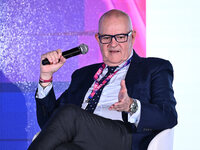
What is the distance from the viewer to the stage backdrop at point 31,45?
3.14 meters

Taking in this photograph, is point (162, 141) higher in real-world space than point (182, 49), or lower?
lower

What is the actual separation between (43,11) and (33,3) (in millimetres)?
131

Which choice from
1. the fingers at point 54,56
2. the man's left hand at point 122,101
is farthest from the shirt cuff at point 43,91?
the man's left hand at point 122,101

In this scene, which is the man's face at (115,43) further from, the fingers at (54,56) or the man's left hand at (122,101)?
the man's left hand at (122,101)

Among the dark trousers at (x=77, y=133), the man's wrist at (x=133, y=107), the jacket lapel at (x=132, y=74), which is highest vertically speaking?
the jacket lapel at (x=132, y=74)

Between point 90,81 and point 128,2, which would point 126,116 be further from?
point 128,2

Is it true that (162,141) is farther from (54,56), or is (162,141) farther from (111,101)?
(54,56)

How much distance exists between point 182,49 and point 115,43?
1.03m

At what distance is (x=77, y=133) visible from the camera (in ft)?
5.08

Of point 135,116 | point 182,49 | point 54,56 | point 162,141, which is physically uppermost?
point 54,56

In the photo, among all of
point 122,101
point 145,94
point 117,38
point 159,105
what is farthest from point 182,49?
point 122,101

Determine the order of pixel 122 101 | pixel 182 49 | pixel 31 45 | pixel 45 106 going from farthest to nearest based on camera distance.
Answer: pixel 31 45 → pixel 182 49 → pixel 45 106 → pixel 122 101

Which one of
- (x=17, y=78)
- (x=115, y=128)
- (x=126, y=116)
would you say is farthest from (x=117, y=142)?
(x=17, y=78)

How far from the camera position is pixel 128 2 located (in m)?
3.07
